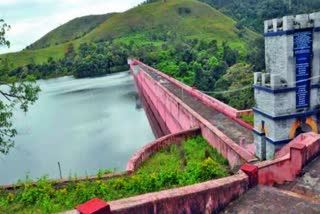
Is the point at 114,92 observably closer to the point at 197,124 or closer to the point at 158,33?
the point at 197,124

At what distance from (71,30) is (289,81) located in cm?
14499

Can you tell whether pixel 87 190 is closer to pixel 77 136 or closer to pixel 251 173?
pixel 251 173

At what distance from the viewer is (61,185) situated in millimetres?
10352

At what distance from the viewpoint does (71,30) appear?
5723 inches

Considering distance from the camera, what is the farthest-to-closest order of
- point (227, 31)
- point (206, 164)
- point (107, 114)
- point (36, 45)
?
1. point (36, 45)
2. point (227, 31)
3. point (107, 114)
4. point (206, 164)

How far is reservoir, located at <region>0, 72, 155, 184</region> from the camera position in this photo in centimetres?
1997

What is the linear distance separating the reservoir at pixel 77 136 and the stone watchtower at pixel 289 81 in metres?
10.7

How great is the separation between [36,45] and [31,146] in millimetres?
126489

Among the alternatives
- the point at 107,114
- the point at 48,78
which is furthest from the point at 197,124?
the point at 48,78

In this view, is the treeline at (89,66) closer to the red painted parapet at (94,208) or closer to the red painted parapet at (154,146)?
the red painted parapet at (154,146)

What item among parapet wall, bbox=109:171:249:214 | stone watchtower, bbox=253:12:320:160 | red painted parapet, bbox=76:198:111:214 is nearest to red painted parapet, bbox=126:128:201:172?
stone watchtower, bbox=253:12:320:160

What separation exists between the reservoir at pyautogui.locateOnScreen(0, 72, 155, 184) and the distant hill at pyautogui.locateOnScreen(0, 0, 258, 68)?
153 feet

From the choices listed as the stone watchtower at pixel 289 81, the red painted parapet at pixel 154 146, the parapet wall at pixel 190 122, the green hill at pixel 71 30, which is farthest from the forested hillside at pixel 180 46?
the stone watchtower at pixel 289 81

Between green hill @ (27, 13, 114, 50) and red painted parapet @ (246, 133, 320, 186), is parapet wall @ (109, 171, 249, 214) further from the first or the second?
green hill @ (27, 13, 114, 50)
